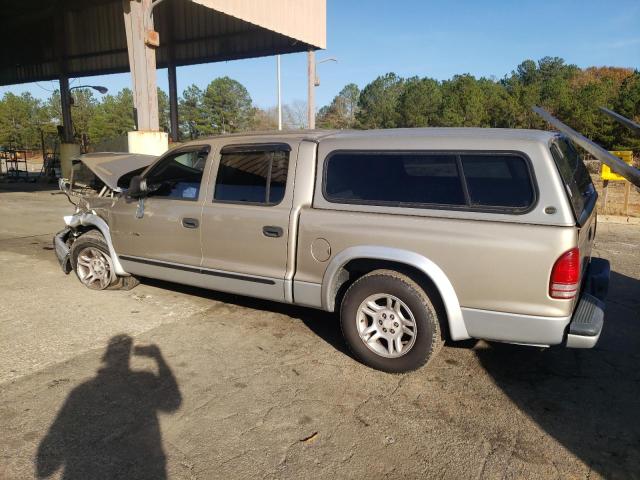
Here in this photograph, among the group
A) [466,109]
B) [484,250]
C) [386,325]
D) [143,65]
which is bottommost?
[386,325]

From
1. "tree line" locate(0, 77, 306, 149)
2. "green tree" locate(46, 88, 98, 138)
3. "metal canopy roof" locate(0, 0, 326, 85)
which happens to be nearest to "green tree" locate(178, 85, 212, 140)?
"tree line" locate(0, 77, 306, 149)

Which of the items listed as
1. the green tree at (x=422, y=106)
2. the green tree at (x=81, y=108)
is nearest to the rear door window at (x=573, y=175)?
the green tree at (x=422, y=106)

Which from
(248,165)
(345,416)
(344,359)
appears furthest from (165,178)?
(345,416)

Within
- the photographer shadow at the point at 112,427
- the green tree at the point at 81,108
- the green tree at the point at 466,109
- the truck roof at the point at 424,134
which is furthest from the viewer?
the green tree at the point at 81,108

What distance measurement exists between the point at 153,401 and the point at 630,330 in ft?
13.8

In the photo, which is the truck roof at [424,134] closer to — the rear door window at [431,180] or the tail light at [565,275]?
the rear door window at [431,180]

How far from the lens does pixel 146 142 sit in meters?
11.1

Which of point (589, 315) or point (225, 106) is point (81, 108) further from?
point (589, 315)

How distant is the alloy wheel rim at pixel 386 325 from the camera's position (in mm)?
3551

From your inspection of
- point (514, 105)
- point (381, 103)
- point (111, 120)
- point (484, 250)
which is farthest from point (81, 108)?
point (484, 250)

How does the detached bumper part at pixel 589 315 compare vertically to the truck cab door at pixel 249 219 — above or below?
below

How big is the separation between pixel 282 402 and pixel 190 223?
2.05 meters

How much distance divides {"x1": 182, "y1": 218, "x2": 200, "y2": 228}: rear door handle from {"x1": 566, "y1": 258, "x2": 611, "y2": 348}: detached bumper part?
318 centimetres

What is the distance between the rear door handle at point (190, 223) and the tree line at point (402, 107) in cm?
4249
